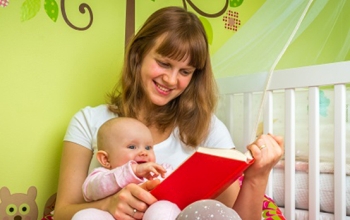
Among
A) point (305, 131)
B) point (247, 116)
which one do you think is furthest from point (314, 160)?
point (247, 116)

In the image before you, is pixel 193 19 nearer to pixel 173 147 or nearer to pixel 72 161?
pixel 173 147

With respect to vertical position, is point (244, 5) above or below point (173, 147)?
above

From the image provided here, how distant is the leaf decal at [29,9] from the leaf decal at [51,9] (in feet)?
0.11

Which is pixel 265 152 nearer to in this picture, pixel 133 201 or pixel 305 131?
pixel 133 201

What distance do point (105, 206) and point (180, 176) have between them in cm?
26

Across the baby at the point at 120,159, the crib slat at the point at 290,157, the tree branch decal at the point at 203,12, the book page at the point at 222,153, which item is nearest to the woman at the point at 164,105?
the baby at the point at 120,159

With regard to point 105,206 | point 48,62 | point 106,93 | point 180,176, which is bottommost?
point 105,206

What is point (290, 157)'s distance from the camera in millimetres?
1478

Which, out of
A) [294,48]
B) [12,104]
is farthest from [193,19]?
[12,104]

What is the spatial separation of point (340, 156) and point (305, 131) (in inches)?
10.3

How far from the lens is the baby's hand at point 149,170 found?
3.20ft

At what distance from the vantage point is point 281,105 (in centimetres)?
172

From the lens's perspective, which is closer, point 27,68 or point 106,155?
point 106,155

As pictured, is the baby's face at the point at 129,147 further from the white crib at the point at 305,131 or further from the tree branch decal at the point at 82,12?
the tree branch decal at the point at 82,12
